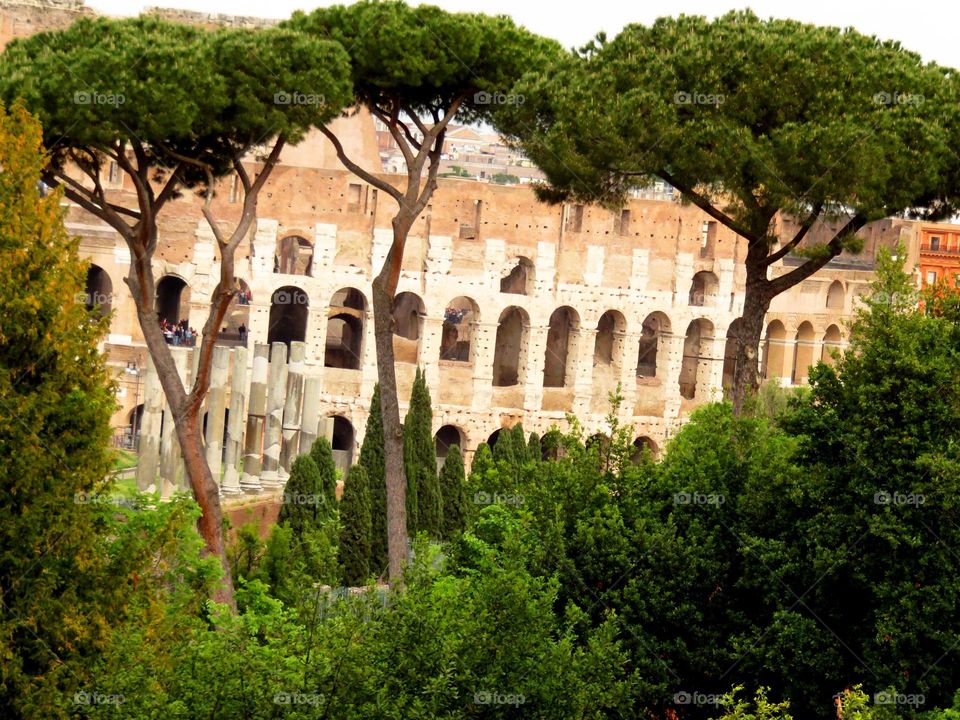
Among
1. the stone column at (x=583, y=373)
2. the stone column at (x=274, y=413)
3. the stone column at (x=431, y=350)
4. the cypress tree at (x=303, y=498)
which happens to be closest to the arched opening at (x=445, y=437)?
the stone column at (x=431, y=350)

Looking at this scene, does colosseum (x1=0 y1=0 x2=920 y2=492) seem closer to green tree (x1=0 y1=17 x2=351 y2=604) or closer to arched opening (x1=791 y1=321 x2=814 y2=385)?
arched opening (x1=791 y1=321 x2=814 y2=385)

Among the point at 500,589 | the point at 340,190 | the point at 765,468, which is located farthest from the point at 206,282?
the point at 500,589

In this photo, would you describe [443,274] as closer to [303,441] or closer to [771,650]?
[303,441]

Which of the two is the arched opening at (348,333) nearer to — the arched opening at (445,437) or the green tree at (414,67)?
the arched opening at (445,437)

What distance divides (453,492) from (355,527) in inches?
143

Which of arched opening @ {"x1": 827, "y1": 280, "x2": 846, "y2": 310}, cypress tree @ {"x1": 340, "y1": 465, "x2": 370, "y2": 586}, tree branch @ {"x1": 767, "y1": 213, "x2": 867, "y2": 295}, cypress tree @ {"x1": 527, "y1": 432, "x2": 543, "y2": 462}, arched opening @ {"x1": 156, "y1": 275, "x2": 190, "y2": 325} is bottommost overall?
cypress tree @ {"x1": 340, "y1": 465, "x2": 370, "y2": 586}

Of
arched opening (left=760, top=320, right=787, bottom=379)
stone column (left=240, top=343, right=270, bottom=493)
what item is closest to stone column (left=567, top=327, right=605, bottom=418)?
arched opening (left=760, top=320, right=787, bottom=379)

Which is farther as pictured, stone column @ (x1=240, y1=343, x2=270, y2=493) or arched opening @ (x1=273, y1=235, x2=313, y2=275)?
arched opening @ (x1=273, y1=235, x2=313, y2=275)

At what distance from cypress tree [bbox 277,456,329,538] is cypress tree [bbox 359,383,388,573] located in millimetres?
1169

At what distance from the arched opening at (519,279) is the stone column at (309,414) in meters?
7.31

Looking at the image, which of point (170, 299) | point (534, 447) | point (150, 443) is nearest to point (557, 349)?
point (534, 447)

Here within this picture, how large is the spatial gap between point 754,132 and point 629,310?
19.9 m

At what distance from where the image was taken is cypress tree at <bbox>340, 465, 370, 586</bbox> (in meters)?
21.0

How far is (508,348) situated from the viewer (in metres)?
35.8
